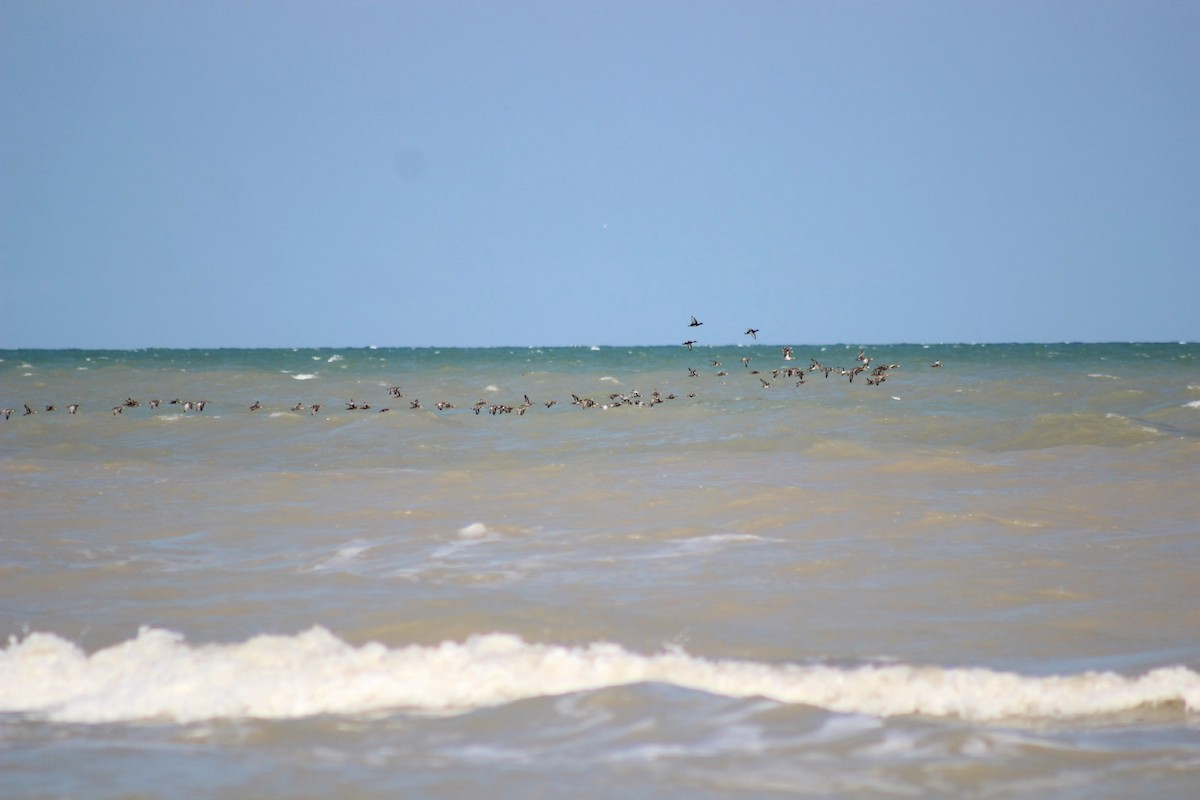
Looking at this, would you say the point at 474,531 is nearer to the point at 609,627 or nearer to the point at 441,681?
the point at 609,627

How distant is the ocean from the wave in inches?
0.9

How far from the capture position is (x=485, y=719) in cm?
572

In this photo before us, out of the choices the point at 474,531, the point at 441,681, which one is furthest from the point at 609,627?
the point at 474,531

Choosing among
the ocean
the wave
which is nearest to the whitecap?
the ocean

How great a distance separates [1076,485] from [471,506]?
22.3 feet

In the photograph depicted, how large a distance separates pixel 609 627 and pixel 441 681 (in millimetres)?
1375

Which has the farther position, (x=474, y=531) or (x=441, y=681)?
(x=474, y=531)

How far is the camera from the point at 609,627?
7363mm

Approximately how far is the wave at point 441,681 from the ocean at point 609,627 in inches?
0.9

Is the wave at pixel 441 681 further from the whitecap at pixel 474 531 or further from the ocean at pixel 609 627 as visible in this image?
the whitecap at pixel 474 531

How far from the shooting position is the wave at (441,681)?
587 cm

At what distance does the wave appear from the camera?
19.3 ft

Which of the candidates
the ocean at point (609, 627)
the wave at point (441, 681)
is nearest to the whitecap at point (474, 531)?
the ocean at point (609, 627)

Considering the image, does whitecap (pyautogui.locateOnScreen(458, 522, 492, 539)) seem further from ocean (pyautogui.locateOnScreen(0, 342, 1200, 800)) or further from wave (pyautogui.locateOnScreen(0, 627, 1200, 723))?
wave (pyautogui.locateOnScreen(0, 627, 1200, 723))
